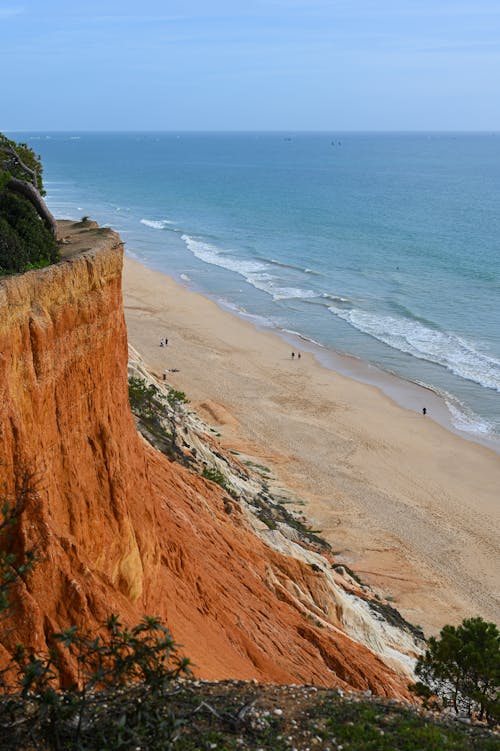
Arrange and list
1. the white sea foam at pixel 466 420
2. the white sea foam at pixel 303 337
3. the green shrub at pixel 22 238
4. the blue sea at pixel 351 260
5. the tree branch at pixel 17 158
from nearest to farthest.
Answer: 1. the green shrub at pixel 22 238
2. the tree branch at pixel 17 158
3. the white sea foam at pixel 466 420
4. the blue sea at pixel 351 260
5. the white sea foam at pixel 303 337

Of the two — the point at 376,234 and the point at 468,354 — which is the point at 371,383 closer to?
the point at 468,354

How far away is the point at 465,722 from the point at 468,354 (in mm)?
45910

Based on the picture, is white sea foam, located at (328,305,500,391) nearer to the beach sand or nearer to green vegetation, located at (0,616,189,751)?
the beach sand

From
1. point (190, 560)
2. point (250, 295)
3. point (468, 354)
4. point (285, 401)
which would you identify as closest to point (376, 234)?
point (250, 295)

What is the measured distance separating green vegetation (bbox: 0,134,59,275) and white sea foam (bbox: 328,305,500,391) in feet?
130

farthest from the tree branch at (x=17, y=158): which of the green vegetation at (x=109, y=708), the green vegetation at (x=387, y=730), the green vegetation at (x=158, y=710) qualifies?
the green vegetation at (x=387, y=730)

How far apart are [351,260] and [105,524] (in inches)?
2914

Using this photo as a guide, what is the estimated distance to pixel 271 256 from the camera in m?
88.8

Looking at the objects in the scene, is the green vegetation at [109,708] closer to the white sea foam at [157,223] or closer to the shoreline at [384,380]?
the shoreline at [384,380]

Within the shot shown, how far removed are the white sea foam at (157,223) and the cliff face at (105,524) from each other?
293ft

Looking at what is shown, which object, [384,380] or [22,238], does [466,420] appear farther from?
[22,238]

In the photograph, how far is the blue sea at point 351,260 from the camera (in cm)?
5675

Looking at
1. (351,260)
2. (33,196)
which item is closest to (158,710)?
(33,196)

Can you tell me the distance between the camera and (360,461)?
4103 centimetres
